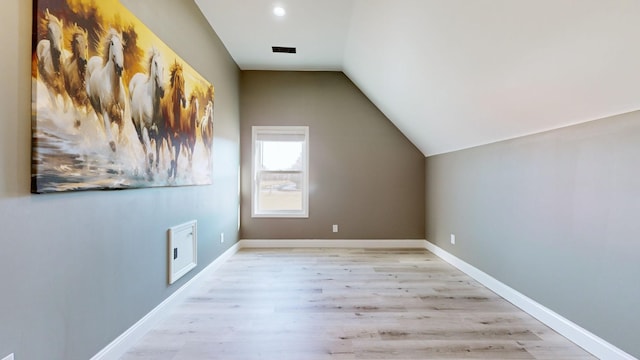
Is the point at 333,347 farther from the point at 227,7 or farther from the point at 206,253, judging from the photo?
the point at 227,7

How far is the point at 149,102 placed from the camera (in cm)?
208

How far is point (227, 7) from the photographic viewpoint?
2936 mm

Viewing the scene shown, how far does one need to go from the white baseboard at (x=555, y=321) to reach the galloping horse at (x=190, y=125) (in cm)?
320

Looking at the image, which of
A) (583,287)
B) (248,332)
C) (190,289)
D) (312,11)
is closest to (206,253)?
(190,289)

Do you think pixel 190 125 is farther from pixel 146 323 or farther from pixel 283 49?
pixel 283 49

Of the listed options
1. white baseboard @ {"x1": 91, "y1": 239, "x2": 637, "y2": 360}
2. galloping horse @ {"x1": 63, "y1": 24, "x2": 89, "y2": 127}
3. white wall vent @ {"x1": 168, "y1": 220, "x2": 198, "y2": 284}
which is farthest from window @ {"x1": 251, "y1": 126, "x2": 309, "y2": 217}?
galloping horse @ {"x1": 63, "y1": 24, "x2": 89, "y2": 127}

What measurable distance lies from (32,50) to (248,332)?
2.02 meters

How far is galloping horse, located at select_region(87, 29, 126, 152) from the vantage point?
156cm

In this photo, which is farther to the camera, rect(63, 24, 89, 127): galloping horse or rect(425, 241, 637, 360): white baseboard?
rect(425, 241, 637, 360): white baseboard

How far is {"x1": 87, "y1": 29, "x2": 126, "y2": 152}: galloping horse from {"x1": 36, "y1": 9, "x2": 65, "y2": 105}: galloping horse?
0.18m

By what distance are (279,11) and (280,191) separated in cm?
264

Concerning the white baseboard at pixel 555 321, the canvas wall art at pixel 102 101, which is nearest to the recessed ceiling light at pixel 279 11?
the canvas wall art at pixel 102 101

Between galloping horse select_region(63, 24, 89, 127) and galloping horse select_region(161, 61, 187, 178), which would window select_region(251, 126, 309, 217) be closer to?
galloping horse select_region(161, 61, 187, 178)

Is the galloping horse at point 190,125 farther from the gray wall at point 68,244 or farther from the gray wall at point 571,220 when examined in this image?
the gray wall at point 571,220
